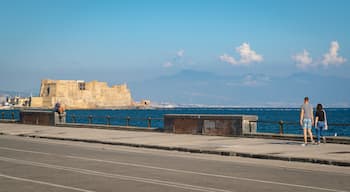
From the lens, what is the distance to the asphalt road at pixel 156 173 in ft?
39.8

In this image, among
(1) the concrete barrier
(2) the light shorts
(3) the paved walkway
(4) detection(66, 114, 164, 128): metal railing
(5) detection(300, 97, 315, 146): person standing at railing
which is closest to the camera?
(3) the paved walkway

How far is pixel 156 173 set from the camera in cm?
1453

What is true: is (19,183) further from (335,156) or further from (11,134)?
(11,134)

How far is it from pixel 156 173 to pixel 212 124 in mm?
14267

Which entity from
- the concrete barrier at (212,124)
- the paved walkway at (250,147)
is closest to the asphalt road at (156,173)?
the paved walkway at (250,147)

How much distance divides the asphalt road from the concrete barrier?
675cm

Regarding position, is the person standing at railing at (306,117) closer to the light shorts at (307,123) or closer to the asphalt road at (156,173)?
the light shorts at (307,123)

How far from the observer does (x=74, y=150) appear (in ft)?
72.5

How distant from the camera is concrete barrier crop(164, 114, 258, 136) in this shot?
27062 millimetres

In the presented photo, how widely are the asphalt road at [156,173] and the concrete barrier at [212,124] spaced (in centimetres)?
675

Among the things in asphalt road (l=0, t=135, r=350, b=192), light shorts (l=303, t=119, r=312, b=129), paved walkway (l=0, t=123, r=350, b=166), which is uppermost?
light shorts (l=303, t=119, r=312, b=129)

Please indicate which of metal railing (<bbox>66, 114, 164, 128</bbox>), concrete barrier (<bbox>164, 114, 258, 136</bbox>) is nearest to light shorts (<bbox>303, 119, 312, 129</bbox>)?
concrete barrier (<bbox>164, 114, 258, 136</bbox>)

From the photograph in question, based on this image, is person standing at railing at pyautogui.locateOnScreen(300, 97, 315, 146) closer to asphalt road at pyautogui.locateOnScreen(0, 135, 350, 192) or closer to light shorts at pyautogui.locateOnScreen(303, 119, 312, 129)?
light shorts at pyautogui.locateOnScreen(303, 119, 312, 129)

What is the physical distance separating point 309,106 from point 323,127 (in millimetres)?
1077
